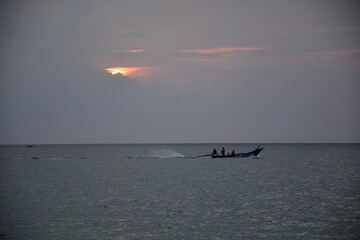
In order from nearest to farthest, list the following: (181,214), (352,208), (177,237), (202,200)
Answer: (177,237) → (181,214) → (352,208) → (202,200)

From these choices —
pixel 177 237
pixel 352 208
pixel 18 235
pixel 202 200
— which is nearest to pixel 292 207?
pixel 352 208

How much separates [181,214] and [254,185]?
81.6ft

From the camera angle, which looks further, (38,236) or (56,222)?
(56,222)

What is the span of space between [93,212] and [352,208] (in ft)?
74.2

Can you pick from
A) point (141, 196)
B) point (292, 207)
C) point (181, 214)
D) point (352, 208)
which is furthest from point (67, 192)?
point (352, 208)

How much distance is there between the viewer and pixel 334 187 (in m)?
58.9

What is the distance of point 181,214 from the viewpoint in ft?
125

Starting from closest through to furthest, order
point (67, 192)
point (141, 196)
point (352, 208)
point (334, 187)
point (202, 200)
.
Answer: point (352, 208) < point (202, 200) < point (141, 196) < point (67, 192) < point (334, 187)

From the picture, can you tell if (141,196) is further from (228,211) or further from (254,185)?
(254,185)

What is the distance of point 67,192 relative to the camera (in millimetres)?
54938

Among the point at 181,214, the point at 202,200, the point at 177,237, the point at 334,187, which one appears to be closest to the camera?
the point at 177,237

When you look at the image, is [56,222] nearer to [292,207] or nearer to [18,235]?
[18,235]

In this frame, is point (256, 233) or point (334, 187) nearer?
point (256, 233)

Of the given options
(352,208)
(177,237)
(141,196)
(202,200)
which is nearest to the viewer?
(177,237)
